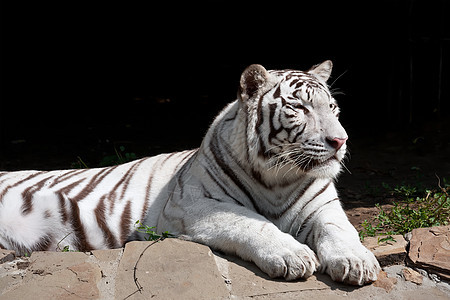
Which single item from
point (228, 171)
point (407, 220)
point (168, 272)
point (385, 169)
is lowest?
point (385, 169)

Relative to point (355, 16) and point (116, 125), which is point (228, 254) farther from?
point (355, 16)

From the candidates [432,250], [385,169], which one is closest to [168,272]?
[432,250]

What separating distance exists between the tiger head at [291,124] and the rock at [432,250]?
1.73 ft

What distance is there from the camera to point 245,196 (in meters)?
2.86

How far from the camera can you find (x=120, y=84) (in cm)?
870

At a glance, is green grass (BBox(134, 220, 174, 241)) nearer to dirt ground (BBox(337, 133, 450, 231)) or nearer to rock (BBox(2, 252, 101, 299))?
rock (BBox(2, 252, 101, 299))

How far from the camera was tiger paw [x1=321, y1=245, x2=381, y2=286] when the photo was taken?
2262mm

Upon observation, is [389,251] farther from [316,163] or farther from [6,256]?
[6,256]

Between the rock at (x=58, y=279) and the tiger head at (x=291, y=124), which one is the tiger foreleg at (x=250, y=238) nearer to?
the tiger head at (x=291, y=124)

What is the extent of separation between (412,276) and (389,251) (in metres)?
0.17

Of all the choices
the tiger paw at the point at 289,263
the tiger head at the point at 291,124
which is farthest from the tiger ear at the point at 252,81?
the tiger paw at the point at 289,263

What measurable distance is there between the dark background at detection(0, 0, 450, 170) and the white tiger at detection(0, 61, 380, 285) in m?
2.35

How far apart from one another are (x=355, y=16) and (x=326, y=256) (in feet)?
18.8

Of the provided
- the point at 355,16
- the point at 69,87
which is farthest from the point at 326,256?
the point at 69,87
